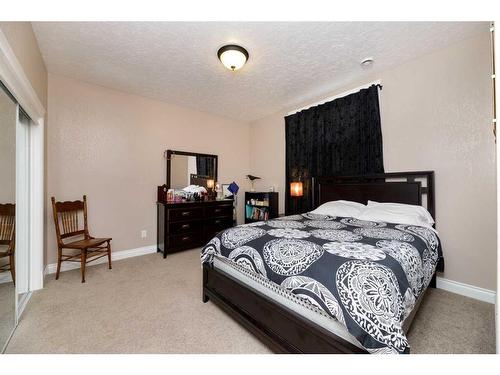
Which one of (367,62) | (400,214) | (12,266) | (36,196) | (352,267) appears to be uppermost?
(367,62)

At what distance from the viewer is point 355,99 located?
295cm

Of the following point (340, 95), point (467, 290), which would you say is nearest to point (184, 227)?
point (340, 95)

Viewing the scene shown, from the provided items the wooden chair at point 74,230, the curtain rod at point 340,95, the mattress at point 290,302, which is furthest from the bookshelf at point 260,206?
the wooden chair at point 74,230

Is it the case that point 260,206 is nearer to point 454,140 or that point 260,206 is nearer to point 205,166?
point 205,166

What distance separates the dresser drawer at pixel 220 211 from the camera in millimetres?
3777

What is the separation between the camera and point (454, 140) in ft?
7.29

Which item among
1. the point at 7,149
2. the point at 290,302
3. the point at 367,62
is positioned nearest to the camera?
the point at 290,302

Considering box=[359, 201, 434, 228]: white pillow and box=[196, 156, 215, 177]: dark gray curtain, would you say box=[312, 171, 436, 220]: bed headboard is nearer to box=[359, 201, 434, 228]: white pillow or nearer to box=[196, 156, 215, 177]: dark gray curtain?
box=[359, 201, 434, 228]: white pillow

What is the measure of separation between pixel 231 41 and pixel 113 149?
2361 millimetres

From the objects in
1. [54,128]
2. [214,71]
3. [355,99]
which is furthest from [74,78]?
[355,99]

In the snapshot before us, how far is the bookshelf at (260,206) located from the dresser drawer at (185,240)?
1172 mm

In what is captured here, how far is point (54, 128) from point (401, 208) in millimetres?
4429

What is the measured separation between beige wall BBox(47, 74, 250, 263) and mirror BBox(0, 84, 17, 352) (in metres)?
1.29

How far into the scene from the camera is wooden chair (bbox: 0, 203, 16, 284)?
1.51 m
